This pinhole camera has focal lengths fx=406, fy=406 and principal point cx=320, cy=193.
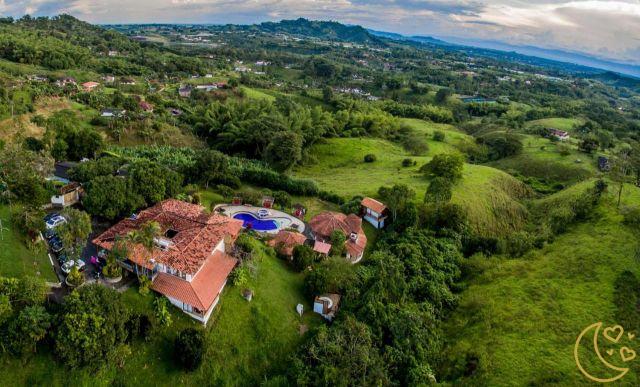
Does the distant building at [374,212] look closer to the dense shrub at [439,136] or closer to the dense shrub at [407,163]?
the dense shrub at [407,163]

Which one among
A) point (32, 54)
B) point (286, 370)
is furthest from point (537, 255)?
point (32, 54)

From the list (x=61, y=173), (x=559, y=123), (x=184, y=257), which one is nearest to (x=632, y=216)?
(x=184, y=257)

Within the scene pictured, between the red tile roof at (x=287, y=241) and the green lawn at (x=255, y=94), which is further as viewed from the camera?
the green lawn at (x=255, y=94)

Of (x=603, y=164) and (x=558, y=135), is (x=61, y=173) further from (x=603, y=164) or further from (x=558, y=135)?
(x=558, y=135)

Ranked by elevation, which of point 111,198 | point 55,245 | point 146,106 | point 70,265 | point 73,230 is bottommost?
point 146,106

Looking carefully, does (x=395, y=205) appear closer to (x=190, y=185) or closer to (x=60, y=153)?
(x=190, y=185)

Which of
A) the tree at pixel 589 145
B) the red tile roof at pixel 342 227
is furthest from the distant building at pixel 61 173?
the tree at pixel 589 145
